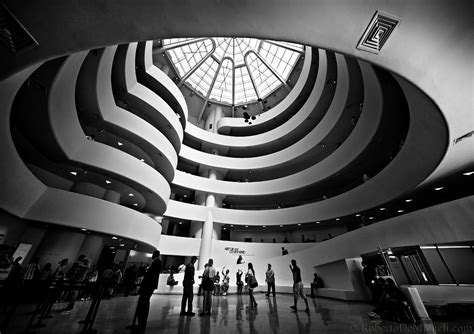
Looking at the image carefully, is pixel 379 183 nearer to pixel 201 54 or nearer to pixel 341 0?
pixel 341 0

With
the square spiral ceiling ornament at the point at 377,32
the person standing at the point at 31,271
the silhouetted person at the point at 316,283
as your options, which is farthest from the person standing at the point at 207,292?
the silhouetted person at the point at 316,283

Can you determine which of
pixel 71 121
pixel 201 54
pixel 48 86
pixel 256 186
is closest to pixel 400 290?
pixel 48 86

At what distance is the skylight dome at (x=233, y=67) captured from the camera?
74.6ft

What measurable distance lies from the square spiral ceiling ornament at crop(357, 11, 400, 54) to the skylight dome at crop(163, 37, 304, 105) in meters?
20.6

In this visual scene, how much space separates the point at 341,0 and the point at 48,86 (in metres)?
8.73

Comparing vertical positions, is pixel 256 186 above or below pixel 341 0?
above

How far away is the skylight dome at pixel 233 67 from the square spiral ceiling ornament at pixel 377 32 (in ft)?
67.6

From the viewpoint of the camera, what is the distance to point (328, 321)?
15.8 ft

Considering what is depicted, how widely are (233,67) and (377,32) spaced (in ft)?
83.4

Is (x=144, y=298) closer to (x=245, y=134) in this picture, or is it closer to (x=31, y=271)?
(x=31, y=271)

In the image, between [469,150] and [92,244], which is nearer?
[469,150]

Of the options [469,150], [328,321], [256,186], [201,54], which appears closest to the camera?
[328,321]

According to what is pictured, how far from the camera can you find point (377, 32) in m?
2.95

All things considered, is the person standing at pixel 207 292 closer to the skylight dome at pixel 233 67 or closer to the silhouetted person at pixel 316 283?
the silhouetted person at pixel 316 283
